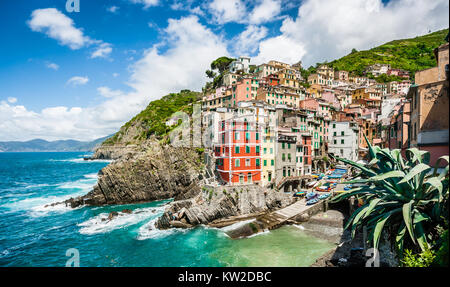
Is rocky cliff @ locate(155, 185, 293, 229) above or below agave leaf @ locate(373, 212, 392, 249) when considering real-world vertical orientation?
below

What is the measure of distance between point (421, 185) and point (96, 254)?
24.7 metres

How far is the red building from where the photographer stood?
30609 millimetres

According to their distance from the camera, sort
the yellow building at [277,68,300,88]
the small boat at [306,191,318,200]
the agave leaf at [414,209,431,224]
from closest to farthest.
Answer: the agave leaf at [414,209,431,224], the small boat at [306,191,318,200], the yellow building at [277,68,300,88]

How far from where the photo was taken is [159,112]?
3140 inches

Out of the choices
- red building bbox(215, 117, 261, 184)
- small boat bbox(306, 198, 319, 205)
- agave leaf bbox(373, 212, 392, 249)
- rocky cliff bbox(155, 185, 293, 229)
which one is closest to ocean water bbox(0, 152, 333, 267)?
rocky cliff bbox(155, 185, 293, 229)

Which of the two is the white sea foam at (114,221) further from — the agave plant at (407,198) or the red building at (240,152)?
the agave plant at (407,198)

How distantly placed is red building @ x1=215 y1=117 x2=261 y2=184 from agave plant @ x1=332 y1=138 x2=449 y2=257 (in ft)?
70.8

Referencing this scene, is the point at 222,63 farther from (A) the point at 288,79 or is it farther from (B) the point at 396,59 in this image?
(B) the point at 396,59

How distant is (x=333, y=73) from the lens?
91.2m

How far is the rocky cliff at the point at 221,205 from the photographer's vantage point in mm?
26500

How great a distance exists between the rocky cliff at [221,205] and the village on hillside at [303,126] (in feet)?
7.81

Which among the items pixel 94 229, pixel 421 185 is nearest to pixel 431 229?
pixel 421 185

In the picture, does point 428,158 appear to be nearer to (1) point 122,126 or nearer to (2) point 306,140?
(2) point 306,140

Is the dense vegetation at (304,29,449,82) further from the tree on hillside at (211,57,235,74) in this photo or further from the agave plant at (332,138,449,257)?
the agave plant at (332,138,449,257)
